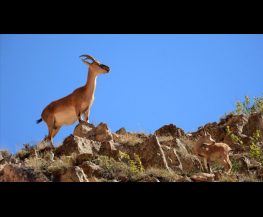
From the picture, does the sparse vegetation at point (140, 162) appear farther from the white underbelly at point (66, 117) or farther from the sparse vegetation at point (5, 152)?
the white underbelly at point (66, 117)

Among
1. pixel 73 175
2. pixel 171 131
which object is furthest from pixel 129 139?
pixel 73 175

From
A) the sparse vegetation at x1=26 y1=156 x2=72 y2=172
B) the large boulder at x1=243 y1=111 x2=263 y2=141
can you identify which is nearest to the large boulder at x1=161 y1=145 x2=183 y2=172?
the sparse vegetation at x1=26 y1=156 x2=72 y2=172

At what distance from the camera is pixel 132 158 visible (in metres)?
13.8

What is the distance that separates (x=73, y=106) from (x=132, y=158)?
4411mm

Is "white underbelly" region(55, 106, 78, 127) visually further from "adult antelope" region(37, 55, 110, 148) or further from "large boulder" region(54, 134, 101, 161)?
"large boulder" region(54, 134, 101, 161)

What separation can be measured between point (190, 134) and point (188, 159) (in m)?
3.85

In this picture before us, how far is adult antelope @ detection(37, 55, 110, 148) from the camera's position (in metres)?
17.1

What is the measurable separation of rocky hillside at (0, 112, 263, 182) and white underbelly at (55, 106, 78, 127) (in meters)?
1.22

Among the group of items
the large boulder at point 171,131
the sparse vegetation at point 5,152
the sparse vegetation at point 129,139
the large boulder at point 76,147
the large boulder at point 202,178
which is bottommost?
the large boulder at point 202,178

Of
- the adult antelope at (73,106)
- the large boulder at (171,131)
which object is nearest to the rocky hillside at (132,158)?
the large boulder at (171,131)

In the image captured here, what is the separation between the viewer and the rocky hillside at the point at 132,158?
11.0 m

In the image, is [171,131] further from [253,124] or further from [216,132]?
[253,124]
